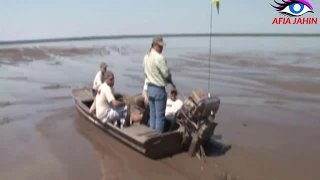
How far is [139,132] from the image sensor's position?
6.86m

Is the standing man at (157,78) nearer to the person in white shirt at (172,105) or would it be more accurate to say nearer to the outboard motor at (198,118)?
the outboard motor at (198,118)

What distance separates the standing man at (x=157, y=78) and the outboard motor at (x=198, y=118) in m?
0.47

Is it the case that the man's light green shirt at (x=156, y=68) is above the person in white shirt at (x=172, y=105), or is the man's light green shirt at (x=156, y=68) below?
above

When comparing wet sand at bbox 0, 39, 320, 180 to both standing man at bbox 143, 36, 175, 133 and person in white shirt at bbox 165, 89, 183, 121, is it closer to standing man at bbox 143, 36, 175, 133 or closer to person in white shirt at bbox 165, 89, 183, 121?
standing man at bbox 143, 36, 175, 133

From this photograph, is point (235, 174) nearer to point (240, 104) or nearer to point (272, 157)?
point (272, 157)

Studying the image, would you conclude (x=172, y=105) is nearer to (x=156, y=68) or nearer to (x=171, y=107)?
(x=171, y=107)

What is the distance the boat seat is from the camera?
6537 mm

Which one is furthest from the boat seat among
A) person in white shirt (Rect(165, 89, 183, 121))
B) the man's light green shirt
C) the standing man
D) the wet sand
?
the man's light green shirt

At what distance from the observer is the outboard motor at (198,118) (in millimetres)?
6090

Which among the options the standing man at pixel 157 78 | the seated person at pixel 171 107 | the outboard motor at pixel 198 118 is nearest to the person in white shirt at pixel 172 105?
the seated person at pixel 171 107

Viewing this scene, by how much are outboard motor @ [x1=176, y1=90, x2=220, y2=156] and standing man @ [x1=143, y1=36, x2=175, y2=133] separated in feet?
1.53

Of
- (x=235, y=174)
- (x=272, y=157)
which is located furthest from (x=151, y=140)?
(x=272, y=157)

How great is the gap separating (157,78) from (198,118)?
1.13 metres

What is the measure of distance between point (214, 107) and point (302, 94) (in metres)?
8.35
